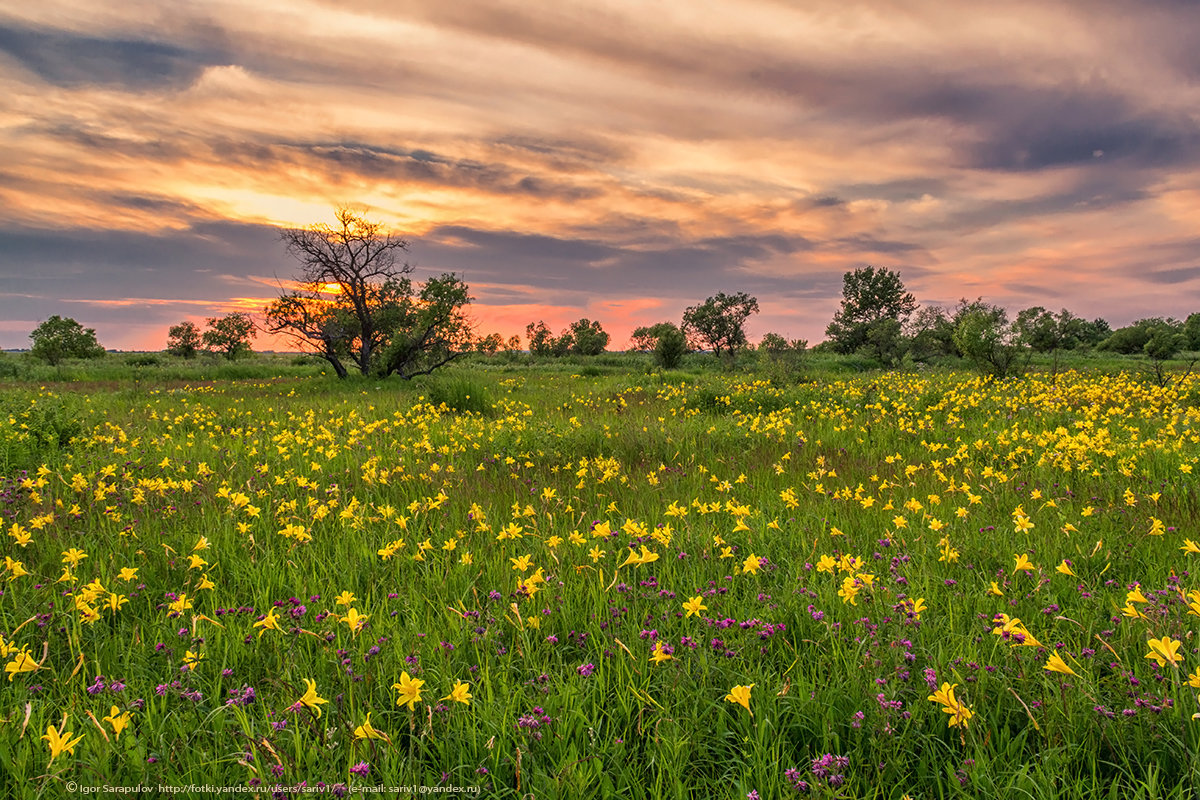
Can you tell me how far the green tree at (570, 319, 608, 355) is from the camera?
130 metres

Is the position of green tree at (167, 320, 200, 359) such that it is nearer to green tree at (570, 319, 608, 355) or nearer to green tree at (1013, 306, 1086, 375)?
green tree at (570, 319, 608, 355)

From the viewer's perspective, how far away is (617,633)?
2818 millimetres

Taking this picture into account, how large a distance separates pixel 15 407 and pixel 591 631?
13093 mm

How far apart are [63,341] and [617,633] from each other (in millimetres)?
101724

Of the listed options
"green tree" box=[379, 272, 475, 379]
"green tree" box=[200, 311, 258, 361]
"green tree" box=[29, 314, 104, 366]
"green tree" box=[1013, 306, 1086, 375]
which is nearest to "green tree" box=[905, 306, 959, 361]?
"green tree" box=[1013, 306, 1086, 375]

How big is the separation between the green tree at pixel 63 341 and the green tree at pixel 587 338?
85304 mm

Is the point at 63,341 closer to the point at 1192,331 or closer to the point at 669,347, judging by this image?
the point at 669,347

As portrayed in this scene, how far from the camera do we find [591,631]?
2900 millimetres

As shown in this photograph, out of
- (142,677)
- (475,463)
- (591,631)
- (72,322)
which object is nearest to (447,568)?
(591,631)

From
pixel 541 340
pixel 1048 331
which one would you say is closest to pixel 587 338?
pixel 541 340

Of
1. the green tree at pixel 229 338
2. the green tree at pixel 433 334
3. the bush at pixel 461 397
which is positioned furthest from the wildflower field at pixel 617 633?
the green tree at pixel 229 338

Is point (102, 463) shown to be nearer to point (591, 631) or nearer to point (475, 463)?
point (475, 463)

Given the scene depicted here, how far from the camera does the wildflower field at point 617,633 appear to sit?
1.97 m

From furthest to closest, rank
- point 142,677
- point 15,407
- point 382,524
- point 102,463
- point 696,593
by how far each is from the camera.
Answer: point 15,407 < point 102,463 < point 382,524 < point 696,593 < point 142,677
